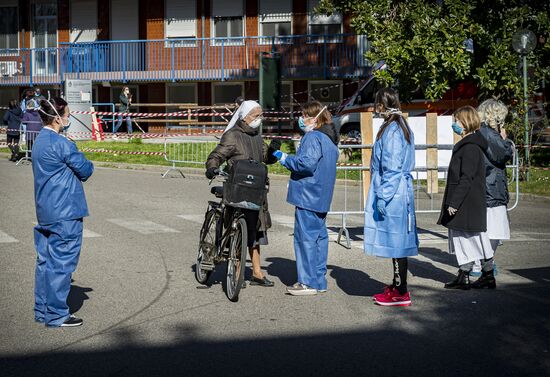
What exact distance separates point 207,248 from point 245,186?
0.89 metres

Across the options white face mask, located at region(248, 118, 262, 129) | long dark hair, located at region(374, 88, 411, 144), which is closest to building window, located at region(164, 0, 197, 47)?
white face mask, located at region(248, 118, 262, 129)

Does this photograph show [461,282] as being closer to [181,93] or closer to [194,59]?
[194,59]

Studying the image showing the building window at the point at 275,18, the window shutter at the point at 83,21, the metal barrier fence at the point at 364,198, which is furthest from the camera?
the window shutter at the point at 83,21

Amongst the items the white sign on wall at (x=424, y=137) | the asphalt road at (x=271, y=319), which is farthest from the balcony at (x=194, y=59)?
the asphalt road at (x=271, y=319)

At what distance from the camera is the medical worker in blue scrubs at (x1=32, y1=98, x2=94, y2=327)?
8.29 metres

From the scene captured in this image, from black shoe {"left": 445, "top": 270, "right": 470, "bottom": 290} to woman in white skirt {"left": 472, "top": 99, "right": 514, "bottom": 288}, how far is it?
89mm

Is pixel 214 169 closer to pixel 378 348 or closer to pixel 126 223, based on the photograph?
pixel 378 348

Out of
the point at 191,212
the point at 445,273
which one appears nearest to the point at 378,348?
the point at 445,273

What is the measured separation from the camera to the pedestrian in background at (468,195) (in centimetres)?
991

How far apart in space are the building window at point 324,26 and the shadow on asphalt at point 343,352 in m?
27.2

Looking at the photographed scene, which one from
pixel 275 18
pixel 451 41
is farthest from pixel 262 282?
pixel 275 18

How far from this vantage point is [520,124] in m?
21.0

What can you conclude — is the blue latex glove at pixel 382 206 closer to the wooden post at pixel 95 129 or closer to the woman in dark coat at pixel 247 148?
the woman in dark coat at pixel 247 148

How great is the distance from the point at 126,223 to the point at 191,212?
1.75 meters
